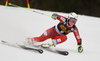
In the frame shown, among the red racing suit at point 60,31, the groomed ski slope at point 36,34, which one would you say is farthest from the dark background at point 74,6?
the red racing suit at point 60,31

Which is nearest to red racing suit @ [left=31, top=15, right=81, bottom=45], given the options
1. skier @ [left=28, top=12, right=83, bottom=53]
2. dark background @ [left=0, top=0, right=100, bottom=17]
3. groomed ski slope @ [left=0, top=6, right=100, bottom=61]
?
skier @ [left=28, top=12, right=83, bottom=53]

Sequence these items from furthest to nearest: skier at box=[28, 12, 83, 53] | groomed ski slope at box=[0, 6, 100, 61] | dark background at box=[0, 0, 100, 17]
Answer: dark background at box=[0, 0, 100, 17] < skier at box=[28, 12, 83, 53] < groomed ski slope at box=[0, 6, 100, 61]

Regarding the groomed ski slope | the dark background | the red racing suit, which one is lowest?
the dark background

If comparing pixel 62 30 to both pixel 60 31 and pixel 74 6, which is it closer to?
pixel 60 31

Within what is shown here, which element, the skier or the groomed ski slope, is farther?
the skier

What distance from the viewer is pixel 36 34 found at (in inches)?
237

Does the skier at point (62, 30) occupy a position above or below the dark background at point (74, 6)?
above

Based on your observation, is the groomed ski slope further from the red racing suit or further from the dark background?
the dark background

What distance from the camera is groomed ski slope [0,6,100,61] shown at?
12.4ft

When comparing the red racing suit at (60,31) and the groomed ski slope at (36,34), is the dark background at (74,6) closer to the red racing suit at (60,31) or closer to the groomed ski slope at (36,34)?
the groomed ski slope at (36,34)

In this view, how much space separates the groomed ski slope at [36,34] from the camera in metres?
3.78

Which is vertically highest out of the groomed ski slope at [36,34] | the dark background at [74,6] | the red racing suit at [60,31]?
the red racing suit at [60,31]

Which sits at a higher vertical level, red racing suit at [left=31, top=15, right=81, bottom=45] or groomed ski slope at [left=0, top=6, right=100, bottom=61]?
red racing suit at [left=31, top=15, right=81, bottom=45]

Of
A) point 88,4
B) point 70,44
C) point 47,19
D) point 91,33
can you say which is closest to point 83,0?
point 88,4
